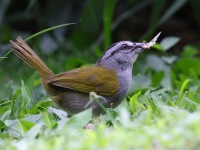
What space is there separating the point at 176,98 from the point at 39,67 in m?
1.43

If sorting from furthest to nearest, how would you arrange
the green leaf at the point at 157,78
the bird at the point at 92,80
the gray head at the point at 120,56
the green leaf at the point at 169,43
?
the green leaf at the point at 169,43 → the green leaf at the point at 157,78 → the gray head at the point at 120,56 → the bird at the point at 92,80

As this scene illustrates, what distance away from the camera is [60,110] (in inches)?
260

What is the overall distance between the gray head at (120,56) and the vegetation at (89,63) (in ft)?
1.11

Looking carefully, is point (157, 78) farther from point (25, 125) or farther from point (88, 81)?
point (25, 125)

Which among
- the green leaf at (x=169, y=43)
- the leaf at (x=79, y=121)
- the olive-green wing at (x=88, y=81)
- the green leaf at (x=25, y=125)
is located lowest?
the leaf at (x=79, y=121)

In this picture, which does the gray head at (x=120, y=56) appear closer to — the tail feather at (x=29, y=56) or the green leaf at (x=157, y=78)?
the tail feather at (x=29, y=56)

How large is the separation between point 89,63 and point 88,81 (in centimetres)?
297

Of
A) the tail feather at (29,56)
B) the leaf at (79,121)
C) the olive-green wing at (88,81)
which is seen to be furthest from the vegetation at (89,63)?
the olive-green wing at (88,81)

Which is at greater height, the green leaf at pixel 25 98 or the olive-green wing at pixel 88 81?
the green leaf at pixel 25 98

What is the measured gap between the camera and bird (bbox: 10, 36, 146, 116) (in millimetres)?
6281

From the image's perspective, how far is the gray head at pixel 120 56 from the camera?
21.8 ft

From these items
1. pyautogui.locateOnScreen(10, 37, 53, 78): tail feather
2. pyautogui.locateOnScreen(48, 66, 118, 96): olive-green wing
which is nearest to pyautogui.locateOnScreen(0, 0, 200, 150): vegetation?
pyautogui.locateOnScreen(10, 37, 53, 78): tail feather

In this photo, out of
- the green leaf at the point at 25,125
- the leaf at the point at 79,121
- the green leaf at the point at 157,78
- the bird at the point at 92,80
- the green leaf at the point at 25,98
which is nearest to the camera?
the leaf at the point at 79,121

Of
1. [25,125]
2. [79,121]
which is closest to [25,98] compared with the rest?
[25,125]
